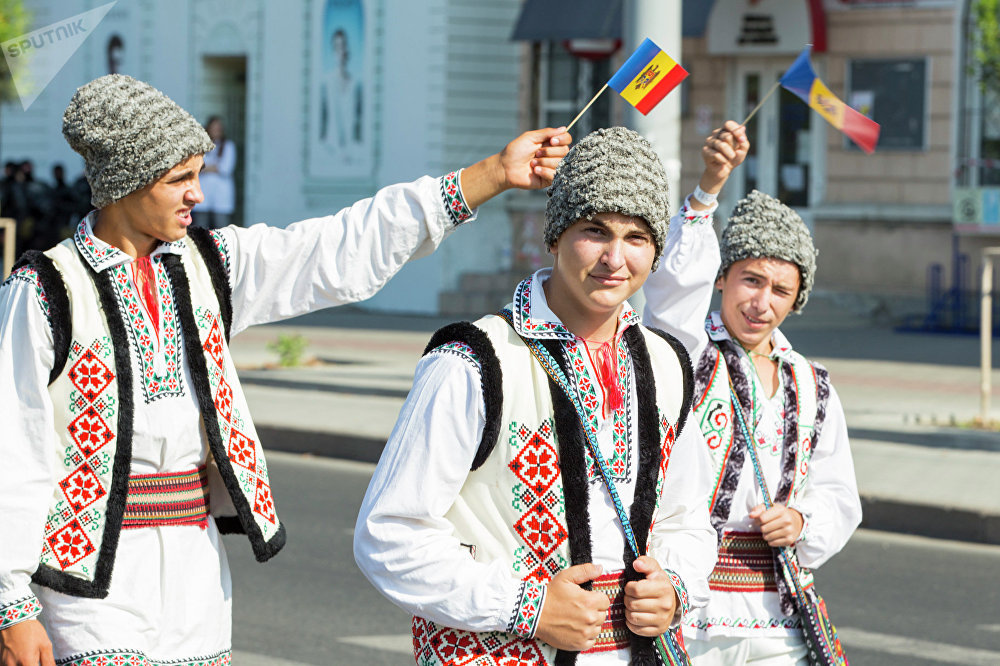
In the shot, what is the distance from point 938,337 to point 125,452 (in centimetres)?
1593

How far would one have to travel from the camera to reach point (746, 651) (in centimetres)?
378

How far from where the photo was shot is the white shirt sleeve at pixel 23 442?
3.10 metres

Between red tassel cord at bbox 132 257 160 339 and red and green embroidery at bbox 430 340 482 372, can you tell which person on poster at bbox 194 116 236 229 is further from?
red and green embroidery at bbox 430 340 482 372

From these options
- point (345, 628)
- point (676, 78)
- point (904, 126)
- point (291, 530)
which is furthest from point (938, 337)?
point (676, 78)

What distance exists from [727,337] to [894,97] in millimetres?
16512

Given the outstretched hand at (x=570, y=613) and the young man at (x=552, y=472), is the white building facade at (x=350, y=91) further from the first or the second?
the outstretched hand at (x=570, y=613)

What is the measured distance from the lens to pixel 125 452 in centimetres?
328

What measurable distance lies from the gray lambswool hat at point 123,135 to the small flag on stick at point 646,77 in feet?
3.19

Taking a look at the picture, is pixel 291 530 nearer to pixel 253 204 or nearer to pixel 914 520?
pixel 914 520

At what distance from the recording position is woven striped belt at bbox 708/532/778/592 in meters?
3.79

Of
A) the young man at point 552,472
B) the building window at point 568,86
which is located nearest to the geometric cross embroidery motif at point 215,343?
the young man at point 552,472

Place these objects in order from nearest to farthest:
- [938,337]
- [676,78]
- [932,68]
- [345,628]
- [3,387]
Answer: [3,387] → [676,78] → [345,628] → [938,337] → [932,68]

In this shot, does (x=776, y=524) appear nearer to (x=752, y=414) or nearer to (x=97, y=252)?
(x=752, y=414)

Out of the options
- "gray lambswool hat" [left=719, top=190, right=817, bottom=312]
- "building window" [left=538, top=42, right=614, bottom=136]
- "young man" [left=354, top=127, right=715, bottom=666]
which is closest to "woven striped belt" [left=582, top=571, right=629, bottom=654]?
"young man" [left=354, top=127, right=715, bottom=666]
